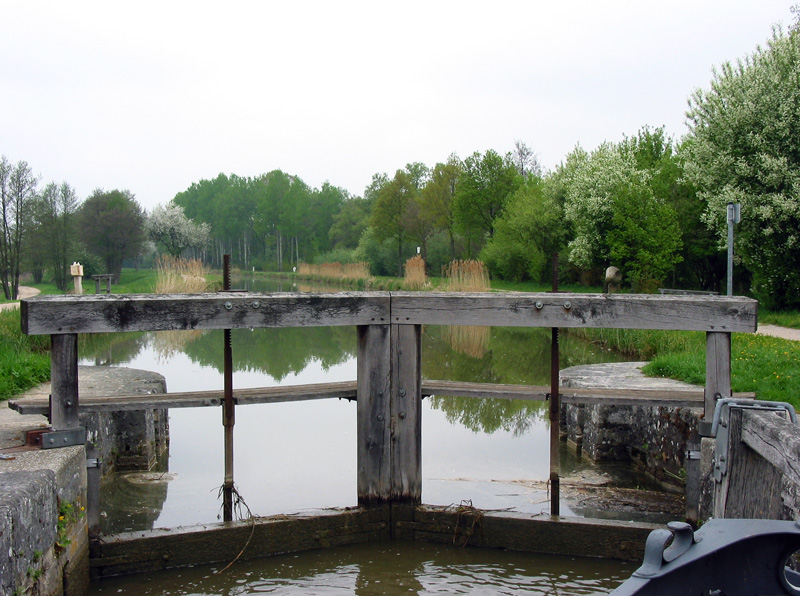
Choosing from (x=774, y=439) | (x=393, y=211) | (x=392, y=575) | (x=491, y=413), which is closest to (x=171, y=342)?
(x=491, y=413)

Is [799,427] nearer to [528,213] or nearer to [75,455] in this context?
[75,455]

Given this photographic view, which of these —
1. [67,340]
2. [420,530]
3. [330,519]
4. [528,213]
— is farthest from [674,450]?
[528,213]

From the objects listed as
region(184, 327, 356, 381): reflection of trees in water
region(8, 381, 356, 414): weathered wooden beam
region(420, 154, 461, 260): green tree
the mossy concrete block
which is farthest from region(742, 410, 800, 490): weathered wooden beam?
region(420, 154, 461, 260): green tree

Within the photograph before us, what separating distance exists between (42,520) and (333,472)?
4.10m

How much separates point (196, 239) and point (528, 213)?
3965 cm

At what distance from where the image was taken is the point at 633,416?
8125mm

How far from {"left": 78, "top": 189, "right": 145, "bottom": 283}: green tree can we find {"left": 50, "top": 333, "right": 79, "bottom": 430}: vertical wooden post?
50.7m

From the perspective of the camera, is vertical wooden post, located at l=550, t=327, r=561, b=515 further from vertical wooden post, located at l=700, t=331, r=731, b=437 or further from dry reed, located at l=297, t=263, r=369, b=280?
dry reed, located at l=297, t=263, r=369, b=280

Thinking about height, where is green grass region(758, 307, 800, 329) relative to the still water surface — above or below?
above

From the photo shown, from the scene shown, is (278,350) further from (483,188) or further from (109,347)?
(483,188)

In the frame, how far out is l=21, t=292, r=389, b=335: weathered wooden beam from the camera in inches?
182

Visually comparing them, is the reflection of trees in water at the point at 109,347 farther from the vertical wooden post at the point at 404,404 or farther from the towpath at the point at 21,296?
the vertical wooden post at the point at 404,404

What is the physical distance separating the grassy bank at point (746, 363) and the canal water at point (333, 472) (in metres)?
1.62

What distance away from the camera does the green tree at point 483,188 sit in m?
41.7
